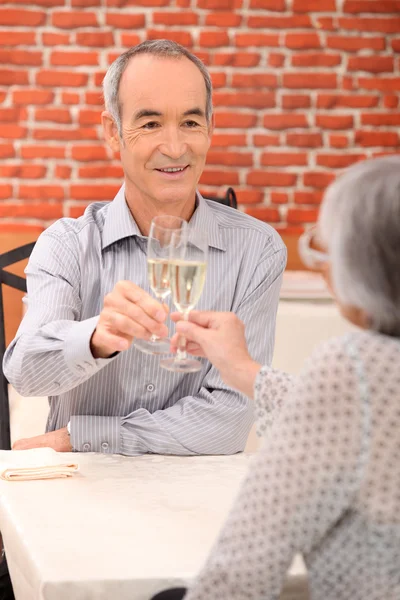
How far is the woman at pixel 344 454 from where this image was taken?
79 centimetres

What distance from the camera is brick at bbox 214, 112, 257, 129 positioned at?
10.1ft

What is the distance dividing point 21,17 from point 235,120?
0.90m

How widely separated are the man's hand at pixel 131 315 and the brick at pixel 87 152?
1792 mm

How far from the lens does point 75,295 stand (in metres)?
1.80

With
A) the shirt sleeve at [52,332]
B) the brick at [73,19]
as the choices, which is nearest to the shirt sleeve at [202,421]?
the shirt sleeve at [52,332]

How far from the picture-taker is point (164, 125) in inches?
74.4

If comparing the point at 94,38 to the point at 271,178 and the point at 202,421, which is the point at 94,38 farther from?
the point at 202,421

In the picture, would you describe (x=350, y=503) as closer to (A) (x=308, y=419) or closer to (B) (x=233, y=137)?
(A) (x=308, y=419)

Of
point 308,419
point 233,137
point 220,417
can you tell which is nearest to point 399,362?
point 308,419

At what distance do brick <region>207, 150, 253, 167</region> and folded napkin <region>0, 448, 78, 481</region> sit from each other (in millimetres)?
1863

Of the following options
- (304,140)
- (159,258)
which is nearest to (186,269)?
(159,258)

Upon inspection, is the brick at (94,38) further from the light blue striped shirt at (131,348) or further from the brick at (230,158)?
the light blue striped shirt at (131,348)

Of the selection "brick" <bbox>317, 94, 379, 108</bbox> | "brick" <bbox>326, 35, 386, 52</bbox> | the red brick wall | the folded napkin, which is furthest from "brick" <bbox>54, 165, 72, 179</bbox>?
the folded napkin

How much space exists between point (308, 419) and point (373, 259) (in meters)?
0.17
